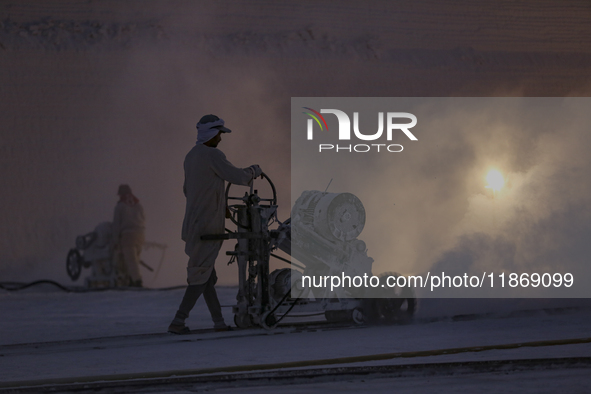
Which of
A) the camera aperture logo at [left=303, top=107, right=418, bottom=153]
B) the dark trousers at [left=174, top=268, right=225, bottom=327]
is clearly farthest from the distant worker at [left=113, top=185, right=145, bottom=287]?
the dark trousers at [left=174, top=268, right=225, bottom=327]

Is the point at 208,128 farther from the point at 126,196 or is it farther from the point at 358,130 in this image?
the point at 358,130

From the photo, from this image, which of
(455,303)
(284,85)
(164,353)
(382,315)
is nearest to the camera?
(164,353)

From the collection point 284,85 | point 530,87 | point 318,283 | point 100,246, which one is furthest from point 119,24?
point 530,87

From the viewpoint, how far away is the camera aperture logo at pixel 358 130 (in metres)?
7.68

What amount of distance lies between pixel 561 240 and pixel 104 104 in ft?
16.4

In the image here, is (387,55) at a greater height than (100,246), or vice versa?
(387,55)

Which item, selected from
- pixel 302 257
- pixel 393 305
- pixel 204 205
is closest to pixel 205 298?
pixel 204 205

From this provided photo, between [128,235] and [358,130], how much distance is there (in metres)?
2.87

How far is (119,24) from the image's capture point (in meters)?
7.44

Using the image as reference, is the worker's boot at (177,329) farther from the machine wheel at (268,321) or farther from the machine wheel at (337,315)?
the machine wheel at (337,315)

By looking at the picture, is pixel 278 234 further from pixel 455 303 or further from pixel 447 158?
pixel 447 158

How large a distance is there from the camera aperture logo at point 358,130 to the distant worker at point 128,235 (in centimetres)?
211

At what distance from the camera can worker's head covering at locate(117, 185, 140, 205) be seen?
740 centimetres

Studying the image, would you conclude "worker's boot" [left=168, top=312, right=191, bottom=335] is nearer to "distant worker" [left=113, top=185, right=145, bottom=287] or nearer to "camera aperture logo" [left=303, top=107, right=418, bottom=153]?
"distant worker" [left=113, top=185, right=145, bottom=287]
